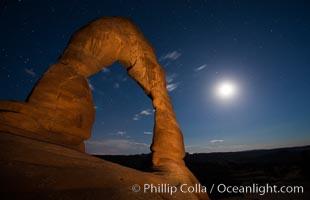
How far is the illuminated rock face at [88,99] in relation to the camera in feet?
17.9

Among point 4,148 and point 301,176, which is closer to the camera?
point 4,148

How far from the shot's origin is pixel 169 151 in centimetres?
768

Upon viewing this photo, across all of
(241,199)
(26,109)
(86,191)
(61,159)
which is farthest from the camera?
(241,199)

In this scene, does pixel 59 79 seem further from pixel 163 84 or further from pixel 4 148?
pixel 163 84

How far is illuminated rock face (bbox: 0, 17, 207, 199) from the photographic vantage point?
215 inches

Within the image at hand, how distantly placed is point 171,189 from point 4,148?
3830 mm

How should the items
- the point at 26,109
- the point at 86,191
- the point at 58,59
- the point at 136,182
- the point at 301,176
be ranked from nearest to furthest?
the point at 86,191
the point at 136,182
the point at 26,109
the point at 58,59
the point at 301,176

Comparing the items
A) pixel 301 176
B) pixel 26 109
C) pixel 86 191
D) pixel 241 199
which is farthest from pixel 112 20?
pixel 301 176

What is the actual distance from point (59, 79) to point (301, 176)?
23.5 metres

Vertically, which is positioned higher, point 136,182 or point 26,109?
point 26,109

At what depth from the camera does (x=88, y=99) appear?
7246 millimetres

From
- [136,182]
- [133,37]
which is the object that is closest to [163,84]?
[133,37]

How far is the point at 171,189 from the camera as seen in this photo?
495cm

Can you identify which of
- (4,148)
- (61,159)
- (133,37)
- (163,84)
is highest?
(133,37)
